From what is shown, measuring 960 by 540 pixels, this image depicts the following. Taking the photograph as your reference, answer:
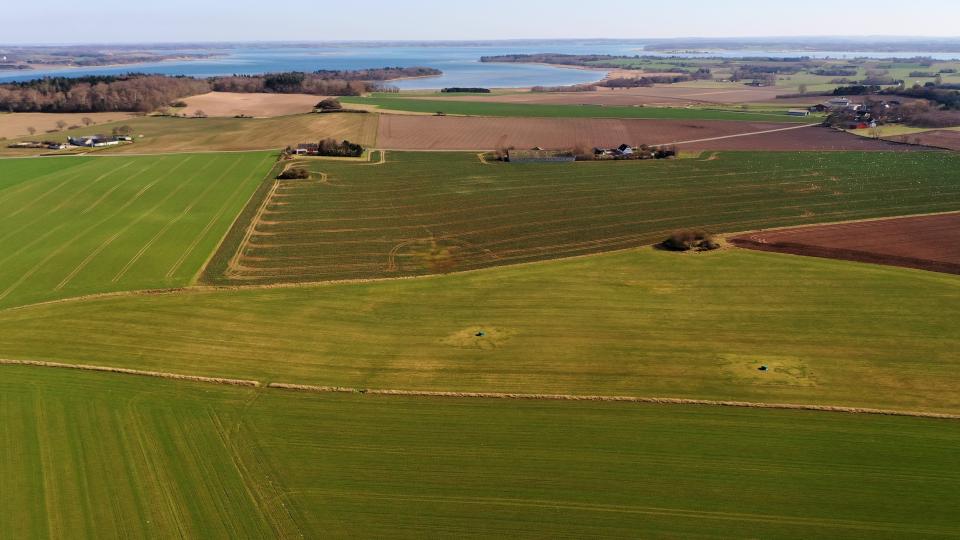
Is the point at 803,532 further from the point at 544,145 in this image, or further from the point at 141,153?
the point at 141,153

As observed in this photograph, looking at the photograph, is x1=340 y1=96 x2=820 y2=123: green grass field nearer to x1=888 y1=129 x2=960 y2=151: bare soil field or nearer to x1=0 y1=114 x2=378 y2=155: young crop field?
x1=888 y1=129 x2=960 y2=151: bare soil field

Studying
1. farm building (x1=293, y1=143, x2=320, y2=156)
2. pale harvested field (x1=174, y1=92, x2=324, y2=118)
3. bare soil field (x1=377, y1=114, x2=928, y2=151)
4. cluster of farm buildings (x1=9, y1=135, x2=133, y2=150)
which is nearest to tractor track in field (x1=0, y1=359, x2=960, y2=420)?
farm building (x1=293, y1=143, x2=320, y2=156)

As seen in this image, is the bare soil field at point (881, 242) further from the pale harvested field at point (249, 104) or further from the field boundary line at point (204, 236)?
the pale harvested field at point (249, 104)

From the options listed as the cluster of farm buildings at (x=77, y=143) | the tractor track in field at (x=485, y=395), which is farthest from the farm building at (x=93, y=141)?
the tractor track in field at (x=485, y=395)

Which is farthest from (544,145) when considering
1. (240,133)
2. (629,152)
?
(240,133)

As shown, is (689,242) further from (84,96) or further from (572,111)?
(84,96)

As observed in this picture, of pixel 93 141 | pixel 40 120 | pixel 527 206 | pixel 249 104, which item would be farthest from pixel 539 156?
pixel 40 120
